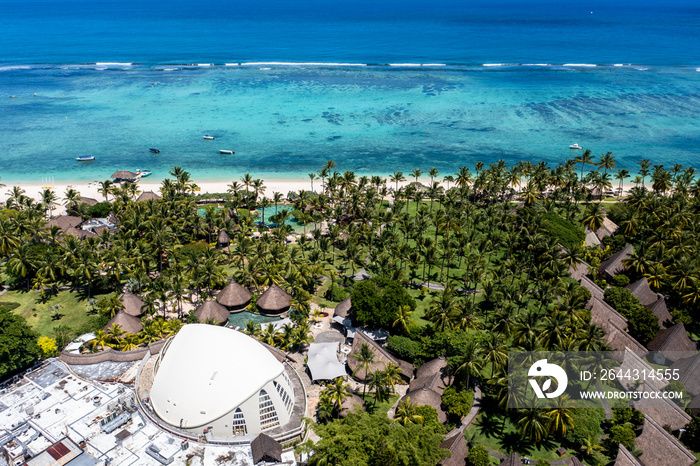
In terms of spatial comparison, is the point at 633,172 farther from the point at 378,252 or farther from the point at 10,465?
the point at 10,465

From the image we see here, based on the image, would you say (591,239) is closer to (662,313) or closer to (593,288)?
(593,288)

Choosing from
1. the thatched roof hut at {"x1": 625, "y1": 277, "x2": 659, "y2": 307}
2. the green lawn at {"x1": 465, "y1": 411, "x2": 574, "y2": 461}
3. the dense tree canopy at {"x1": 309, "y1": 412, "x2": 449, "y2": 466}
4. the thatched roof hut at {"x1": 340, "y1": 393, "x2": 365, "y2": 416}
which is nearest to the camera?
the dense tree canopy at {"x1": 309, "y1": 412, "x2": 449, "y2": 466}

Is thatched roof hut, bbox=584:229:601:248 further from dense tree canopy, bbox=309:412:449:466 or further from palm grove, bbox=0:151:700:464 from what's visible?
dense tree canopy, bbox=309:412:449:466

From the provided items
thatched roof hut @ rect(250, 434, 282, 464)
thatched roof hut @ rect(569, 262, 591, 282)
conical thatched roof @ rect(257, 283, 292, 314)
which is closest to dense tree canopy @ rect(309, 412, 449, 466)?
thatched roof hut @ rect(250, 434, 282, 464)

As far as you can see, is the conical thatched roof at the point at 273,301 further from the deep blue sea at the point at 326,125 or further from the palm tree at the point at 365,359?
the deep blue sea at the point at 326,125

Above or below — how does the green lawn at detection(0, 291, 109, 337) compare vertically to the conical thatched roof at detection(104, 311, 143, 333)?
below

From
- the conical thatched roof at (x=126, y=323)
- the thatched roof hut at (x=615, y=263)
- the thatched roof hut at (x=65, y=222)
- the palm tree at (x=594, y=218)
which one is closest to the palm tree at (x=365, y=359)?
the conical thatched roof at (x=126, y=323)

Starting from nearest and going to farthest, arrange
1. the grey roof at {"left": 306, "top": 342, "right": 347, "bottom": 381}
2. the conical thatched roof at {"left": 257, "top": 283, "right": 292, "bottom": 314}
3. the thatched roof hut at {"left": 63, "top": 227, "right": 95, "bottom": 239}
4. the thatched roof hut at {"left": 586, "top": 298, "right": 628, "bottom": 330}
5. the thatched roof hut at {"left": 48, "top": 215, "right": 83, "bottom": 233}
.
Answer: the grey roof at {"left": 306, "top": 342, "right": 347, "bottom": 381} < the thatched roof hut at {"left": 586, "top": 298, "right": 628, "bottom": 330} < the conical thatched roof at {"left": 257, "top": 283, "right": 292, "bottom": 314} < the thatched roof hut at {"left": 63, "top": 227, "right": 95, "bottom": 239} < the thatched roof hut at {"left": 48, "top": 215, "right": 83, "bottom": 233}

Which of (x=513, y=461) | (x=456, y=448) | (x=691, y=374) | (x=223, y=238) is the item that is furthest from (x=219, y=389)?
(x=691, y=374)
